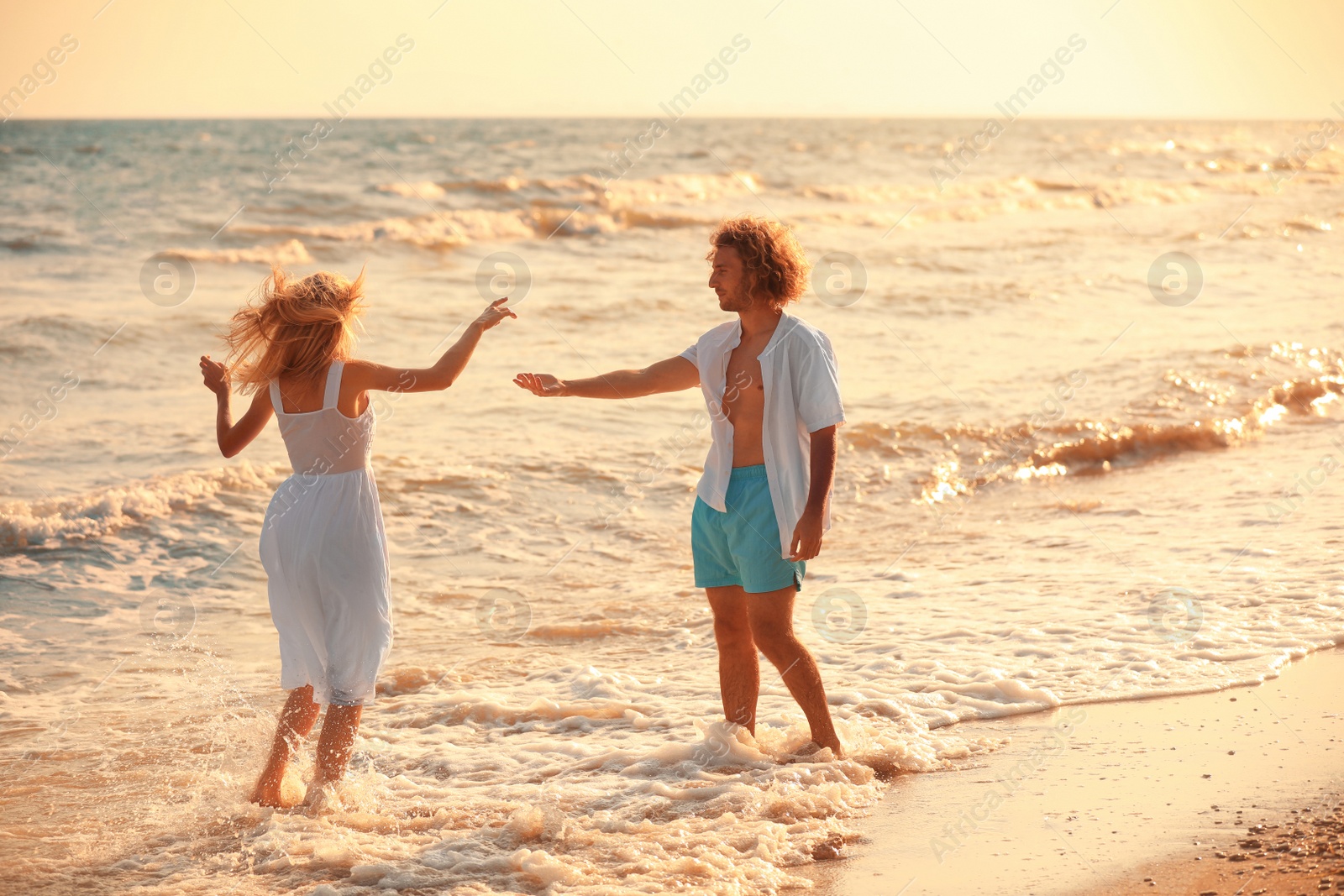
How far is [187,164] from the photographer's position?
120 ft

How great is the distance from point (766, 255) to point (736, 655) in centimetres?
157

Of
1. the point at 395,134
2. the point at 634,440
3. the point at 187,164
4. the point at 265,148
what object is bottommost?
the point at 634,440

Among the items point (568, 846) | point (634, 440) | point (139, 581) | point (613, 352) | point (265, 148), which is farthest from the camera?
point (265, 148)

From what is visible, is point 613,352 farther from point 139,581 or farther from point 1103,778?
point 1103,778

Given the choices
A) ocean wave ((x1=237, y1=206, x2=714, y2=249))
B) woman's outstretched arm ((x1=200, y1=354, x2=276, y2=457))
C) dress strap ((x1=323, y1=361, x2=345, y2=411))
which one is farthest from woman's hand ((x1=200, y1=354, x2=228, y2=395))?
ocean wave ((x1=237, y1=206, x2=714, y2=249))

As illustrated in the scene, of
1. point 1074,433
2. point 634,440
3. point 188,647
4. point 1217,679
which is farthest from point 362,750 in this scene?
point 1074,433

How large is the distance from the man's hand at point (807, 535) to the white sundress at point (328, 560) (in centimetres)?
146

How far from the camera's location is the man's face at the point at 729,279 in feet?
13.7

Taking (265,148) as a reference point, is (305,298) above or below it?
below

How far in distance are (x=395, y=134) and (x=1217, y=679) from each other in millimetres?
56246

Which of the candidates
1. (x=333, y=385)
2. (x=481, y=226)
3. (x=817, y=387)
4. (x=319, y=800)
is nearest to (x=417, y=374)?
(x=333, y=385)

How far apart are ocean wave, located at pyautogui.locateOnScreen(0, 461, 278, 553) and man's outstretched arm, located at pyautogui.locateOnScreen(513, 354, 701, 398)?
467 centimetres

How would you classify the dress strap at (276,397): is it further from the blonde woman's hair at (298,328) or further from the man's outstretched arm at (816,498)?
the man's outstretched arm at (816,498)

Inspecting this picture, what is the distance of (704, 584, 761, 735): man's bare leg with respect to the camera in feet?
14.4
